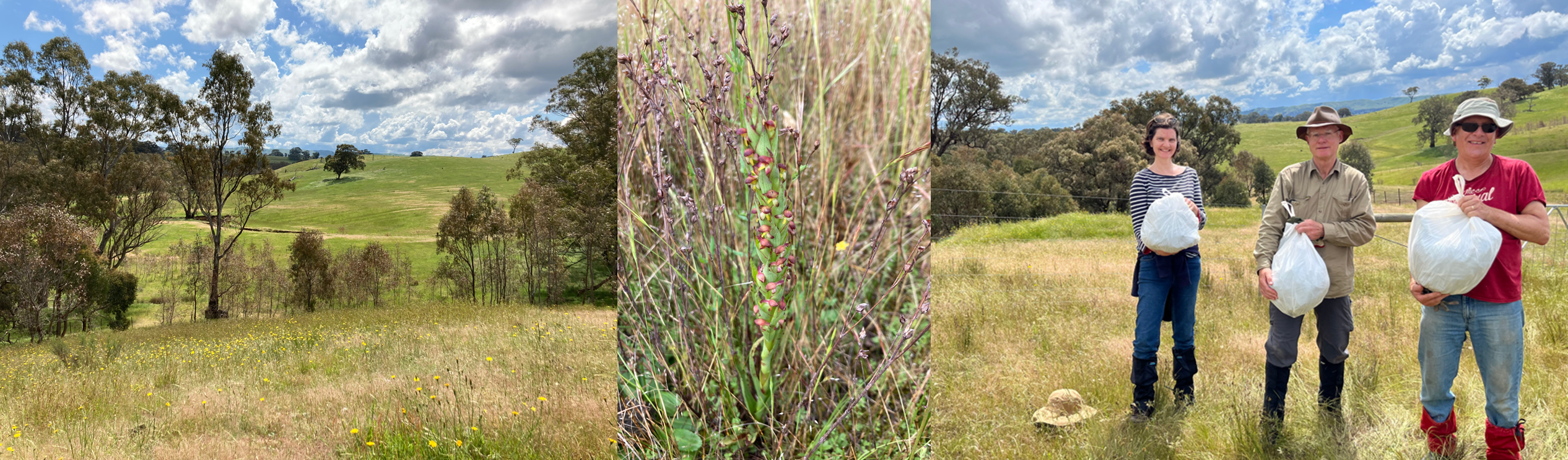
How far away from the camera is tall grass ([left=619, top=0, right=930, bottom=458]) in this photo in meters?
2.27

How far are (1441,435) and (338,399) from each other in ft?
22.9

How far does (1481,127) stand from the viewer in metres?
2.78

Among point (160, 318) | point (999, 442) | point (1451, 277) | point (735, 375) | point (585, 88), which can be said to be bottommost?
point (160, 318)

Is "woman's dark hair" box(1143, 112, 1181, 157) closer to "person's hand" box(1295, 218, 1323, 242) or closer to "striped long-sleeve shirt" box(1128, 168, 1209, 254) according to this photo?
"striped long-sleeve shirt" box(1128, 168, 1209, 254)

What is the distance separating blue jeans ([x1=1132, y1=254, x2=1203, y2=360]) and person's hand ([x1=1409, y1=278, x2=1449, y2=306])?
866 millimetres

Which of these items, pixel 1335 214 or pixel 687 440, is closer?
pixel 687 440

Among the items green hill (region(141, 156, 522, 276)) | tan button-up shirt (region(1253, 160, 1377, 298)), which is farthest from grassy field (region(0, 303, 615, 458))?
green hill (region(141, 156, 522, 276))

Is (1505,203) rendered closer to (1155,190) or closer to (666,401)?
(1155,190)

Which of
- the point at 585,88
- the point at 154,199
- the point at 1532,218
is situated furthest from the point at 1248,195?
the point at 154,199

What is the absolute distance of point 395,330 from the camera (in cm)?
1074

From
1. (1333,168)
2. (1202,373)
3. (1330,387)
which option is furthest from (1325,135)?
(1202,373)

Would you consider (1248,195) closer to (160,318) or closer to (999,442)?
(999,442)

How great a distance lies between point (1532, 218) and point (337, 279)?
47141 millimetres

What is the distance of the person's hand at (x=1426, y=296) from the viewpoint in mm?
2871
